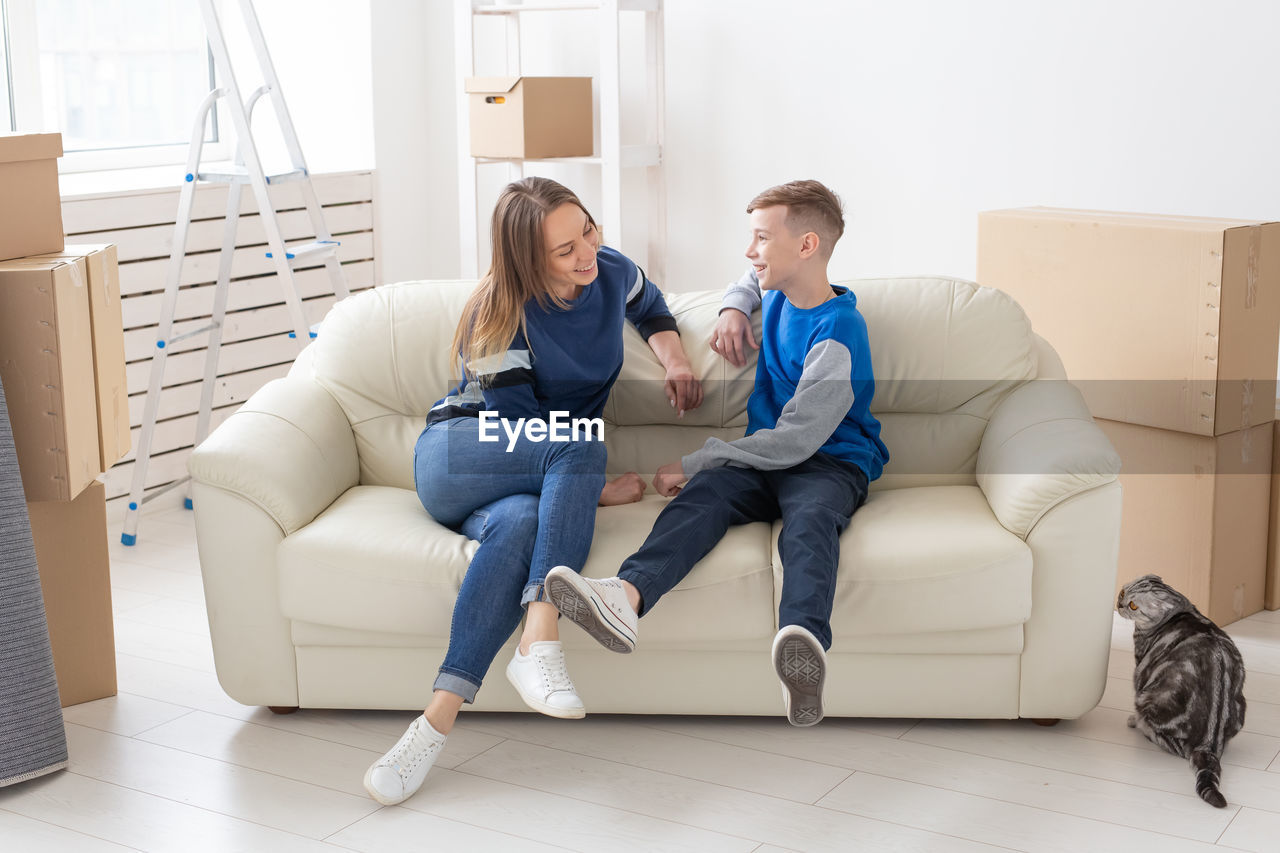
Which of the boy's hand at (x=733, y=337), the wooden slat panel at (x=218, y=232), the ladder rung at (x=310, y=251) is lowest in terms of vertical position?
the boy's hand at (x=733, y=337)

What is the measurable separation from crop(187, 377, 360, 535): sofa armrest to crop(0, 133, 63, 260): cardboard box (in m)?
0.46

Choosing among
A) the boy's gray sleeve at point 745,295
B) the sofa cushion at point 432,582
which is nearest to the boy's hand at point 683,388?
the boy's gray sleeve at point 745,295

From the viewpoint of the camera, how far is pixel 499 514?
2.21 m

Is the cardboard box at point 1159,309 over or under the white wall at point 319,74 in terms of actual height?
under

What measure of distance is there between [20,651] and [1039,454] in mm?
1720

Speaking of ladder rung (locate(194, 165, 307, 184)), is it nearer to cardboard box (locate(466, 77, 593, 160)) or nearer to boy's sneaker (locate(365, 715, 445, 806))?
cardboard box (locate(466, 77, 593, 160))

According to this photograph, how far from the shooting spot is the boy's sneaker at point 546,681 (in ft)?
6.64

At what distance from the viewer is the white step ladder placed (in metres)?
3.34

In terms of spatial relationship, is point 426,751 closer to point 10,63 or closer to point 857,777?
point 857,777

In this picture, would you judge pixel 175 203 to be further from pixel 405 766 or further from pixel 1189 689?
pixel 1189 689

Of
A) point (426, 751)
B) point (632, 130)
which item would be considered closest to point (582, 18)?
point (632, 130)

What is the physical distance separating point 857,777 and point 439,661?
73 centimetres

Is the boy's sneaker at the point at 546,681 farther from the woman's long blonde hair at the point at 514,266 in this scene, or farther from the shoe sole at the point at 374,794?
the woman's long blonde hair at the point at 514,266

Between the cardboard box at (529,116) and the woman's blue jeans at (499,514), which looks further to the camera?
the cardboard box at (529,116)
